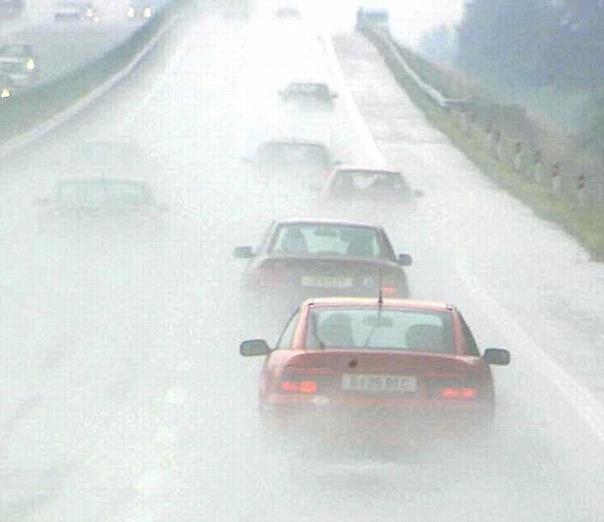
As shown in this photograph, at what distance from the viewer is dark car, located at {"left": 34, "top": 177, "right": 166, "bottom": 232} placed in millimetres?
27906

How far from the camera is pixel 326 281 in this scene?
63.2ft

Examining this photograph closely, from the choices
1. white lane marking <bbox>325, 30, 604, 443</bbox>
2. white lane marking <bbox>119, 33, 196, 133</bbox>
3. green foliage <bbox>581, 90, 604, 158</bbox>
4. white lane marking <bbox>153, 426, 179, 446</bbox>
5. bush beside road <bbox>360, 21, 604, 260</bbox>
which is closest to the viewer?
white lane marking <bbox>153, 426, 179, 446</bbox>

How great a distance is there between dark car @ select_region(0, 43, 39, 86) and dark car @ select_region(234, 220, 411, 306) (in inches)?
1999

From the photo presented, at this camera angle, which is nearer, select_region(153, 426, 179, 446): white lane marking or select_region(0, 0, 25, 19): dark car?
select_region(153, 426, 179, 446): white lane marking

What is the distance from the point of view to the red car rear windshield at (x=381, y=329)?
12.6m

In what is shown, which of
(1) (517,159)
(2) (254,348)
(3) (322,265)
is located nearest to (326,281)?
(3) (322,265)

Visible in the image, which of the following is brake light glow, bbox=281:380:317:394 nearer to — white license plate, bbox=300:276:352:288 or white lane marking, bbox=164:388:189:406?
white lane marking, bbox=164:388:189:406

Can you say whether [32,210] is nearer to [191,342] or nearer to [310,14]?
[191,342]

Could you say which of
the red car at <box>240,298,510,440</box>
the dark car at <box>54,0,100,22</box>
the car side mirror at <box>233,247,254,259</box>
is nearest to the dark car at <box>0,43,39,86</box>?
the dark car at <box>54,0,100,22</box>

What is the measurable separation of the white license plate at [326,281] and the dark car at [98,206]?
8.98m

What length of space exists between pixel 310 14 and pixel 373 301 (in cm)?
11536

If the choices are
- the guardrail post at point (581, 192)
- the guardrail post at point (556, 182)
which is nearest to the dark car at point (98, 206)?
the guardrail post at point (581, 192)

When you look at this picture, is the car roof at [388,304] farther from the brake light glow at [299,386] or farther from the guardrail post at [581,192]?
the guardrail post at [581,192]

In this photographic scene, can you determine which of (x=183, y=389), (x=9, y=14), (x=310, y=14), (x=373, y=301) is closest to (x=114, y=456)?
(x=373, y=301)
